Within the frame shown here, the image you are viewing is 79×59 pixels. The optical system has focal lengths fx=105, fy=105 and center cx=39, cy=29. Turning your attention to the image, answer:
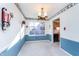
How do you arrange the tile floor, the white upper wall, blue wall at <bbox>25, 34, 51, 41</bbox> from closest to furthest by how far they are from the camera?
the white upper wall, the tile floor, blue wall at <bbox>25, 34, 51, 41</bbox>

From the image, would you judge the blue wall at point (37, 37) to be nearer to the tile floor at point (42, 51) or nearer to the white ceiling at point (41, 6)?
the tile floor at point (42, 51)

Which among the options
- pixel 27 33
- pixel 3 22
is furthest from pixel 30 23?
pixel 3 22

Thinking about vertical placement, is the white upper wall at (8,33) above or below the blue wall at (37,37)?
above

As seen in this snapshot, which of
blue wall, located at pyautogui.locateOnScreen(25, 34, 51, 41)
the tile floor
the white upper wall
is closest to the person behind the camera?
the white upper wall

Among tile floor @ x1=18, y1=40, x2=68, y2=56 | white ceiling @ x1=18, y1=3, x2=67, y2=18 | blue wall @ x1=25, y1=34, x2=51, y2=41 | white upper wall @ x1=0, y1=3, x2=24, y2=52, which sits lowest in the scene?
tile floor @ x1=18, y1=40, x2=68, y2=56

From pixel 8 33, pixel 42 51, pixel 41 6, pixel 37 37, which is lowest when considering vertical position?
pixel 42 51

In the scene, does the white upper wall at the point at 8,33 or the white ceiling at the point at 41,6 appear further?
the white ceiling at the point at 41,6

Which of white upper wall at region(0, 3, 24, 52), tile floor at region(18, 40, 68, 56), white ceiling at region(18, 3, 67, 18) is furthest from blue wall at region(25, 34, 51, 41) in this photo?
white upper wall at region(0, 3, 24, 52)

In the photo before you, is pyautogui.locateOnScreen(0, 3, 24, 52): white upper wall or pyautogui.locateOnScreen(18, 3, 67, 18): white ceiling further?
pyautogui.locateOnScreen(18, 3, 67, 18): white ceiling

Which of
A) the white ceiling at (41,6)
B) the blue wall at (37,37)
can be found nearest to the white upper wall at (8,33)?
the white ceiling at (41,6)

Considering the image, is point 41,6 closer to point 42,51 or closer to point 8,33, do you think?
point 42,51

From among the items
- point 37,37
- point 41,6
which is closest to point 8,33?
point 41,6

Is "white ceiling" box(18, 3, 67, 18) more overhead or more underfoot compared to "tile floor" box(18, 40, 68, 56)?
more overhead

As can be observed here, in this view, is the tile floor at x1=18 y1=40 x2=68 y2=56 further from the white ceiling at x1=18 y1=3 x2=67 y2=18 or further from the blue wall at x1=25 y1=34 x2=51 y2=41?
the blue wall at x1=25 y1=34 x2=51 y2=41
